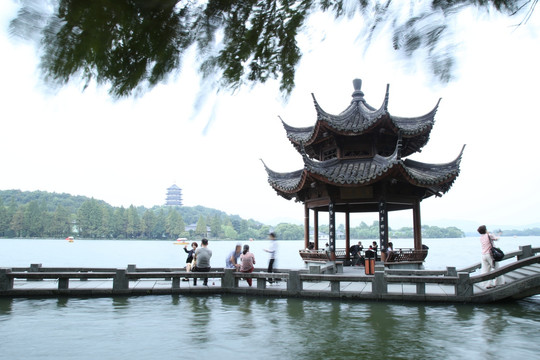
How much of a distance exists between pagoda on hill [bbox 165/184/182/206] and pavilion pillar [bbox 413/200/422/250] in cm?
17575

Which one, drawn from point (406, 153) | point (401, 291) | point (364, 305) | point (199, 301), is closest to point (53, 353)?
point (199, 301)

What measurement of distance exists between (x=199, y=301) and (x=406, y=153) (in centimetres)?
1224

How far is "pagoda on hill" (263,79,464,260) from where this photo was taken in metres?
15.3

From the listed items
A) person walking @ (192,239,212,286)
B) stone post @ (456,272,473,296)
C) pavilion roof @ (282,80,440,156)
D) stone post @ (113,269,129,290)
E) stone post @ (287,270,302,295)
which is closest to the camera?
stone post @ (456,272,473,296)

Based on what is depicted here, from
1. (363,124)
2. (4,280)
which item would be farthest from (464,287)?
(4,280)

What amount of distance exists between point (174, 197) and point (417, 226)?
17698cm

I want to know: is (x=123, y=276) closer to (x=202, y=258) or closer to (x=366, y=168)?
(x=202, y=258)

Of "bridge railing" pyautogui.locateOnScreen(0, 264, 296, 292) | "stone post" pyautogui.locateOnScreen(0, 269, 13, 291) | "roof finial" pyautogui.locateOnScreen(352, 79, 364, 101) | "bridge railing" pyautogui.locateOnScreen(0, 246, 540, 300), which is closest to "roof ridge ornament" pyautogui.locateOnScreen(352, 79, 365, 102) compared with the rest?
"roof finial" pyautogui.locateOnScreen(352, 79, 364, 101)

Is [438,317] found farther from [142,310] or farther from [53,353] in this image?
[53,353]

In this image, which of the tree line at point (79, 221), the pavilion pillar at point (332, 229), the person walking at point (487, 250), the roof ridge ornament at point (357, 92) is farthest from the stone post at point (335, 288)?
the tree line at point (79, 221)

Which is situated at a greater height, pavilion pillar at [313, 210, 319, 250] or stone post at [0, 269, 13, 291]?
pavilion pillar at [313, 210, 319, 250]

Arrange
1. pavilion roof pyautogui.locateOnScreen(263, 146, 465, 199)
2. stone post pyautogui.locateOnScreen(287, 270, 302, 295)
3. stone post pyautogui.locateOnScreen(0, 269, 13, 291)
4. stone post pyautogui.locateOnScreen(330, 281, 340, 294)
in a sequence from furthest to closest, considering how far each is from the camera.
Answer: pavilion roof pyautogui.locateOnScreen(263, 146, 465, 199) → stone post pyautogui.locateOnScreen(287, 270, 302, 295) → stone post pyautogui.locateOnScreen(0, 269, 13, 291) → stone post pyautogui.locateOnScreen(330, 281, 340, 294)

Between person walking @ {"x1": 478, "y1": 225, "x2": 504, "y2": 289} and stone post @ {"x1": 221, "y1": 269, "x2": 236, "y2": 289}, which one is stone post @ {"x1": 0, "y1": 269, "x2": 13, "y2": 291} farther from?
person walking @ {"x1": 478, "y1": 225, "x2": 504, "y2": 289}

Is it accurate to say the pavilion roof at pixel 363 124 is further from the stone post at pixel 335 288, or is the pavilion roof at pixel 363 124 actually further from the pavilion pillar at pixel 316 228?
the stone post at pixel 335 288
